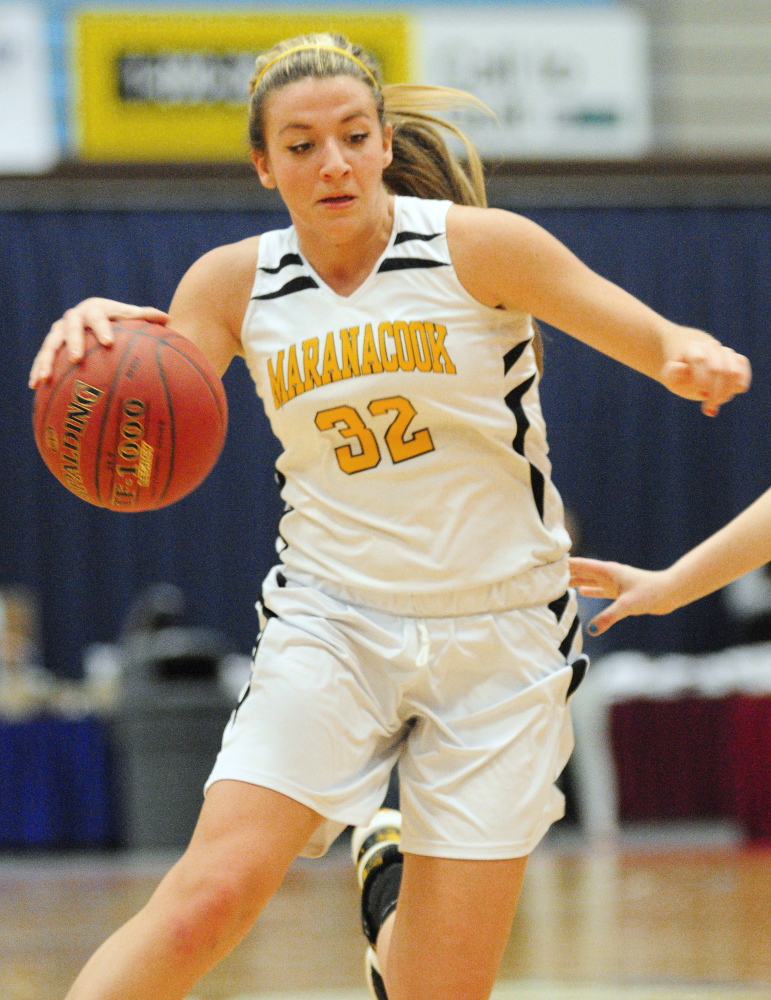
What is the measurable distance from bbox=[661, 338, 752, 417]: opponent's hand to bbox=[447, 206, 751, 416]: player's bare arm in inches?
3.2

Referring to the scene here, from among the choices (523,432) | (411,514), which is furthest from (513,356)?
(411,514)

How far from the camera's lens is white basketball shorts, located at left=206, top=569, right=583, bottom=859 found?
2240 mm

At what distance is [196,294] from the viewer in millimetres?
2441

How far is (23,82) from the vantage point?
8.68 meters

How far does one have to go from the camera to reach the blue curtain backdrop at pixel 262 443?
920cm

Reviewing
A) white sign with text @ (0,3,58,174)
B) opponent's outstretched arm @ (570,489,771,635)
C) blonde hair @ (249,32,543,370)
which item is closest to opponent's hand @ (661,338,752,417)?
opponent's outstretched arm @ (570,489,771,635)

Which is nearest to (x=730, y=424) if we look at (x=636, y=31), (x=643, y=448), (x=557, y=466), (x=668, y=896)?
(x=643, y=448)

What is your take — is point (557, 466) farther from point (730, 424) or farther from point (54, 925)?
point (54, 925)

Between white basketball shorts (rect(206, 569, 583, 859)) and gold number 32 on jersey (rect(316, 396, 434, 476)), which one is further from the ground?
gold number 32 on jersey (rect(316, 396, 434, 476))

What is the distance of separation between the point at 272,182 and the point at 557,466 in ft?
23.8

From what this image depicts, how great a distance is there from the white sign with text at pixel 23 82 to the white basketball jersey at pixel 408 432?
696cm

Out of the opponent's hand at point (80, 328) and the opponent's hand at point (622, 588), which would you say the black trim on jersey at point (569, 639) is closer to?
the opponent's hand at point (622, 588)

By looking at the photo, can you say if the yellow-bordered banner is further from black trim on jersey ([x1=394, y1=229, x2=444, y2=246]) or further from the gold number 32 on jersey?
the gold number 32 on jersey

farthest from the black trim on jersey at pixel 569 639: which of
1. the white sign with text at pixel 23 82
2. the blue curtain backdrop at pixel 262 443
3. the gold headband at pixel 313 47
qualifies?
the white sign with text at pixel 23 82
